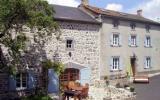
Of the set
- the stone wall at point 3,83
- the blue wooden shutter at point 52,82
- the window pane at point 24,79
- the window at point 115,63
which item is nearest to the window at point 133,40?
the window at point 115,63

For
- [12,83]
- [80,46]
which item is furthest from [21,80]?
[80,46]

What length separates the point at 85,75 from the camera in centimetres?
2780

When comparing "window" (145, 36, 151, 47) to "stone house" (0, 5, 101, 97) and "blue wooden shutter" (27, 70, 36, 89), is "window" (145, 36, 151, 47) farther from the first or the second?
"blue wooden shutter" (27, 70, 36, 89)

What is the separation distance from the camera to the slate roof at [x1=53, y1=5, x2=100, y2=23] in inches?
1056

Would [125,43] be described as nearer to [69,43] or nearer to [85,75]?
[85,75]

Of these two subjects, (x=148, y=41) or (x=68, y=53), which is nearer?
(x=68, y=53)

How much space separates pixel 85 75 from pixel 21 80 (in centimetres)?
673

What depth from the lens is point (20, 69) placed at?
23.0 meters

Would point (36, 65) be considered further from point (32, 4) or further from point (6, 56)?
point (32, 4)

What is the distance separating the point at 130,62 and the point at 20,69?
1591cm

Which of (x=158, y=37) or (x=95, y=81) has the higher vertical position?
(x=158, y=37)

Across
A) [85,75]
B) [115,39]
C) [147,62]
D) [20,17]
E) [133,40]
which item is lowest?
[85,75]

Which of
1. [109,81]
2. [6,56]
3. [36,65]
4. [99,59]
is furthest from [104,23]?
[6,56]

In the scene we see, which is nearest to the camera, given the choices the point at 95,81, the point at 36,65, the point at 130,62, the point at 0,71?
the point at 0,71
